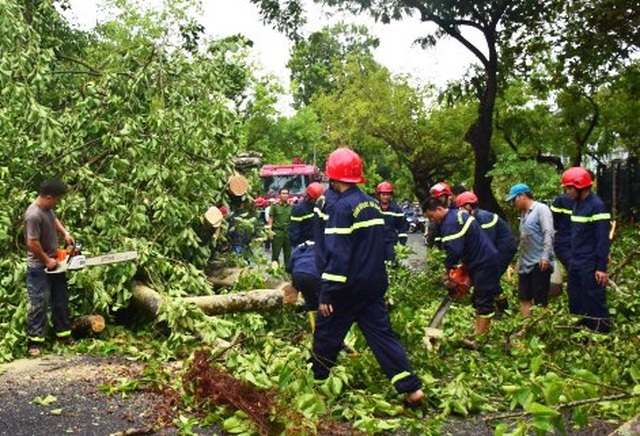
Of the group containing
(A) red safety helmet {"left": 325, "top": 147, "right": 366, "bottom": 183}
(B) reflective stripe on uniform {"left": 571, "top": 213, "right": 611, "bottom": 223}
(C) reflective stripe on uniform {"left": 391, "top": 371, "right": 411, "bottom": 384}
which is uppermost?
(A) red safety helmet {"left": 325, "top": 147, "right": 366, "bottom": 183}

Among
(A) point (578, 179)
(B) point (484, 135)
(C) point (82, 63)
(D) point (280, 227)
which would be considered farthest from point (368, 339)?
(B) point (484, 135)

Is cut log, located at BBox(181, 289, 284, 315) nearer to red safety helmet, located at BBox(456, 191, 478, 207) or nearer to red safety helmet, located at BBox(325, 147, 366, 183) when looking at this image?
red safety helmet, located at BBox(325, 147, 366, 183)

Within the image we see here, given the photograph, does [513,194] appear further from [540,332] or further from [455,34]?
[455,34]

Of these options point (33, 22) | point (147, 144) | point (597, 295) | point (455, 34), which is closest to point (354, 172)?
point (597, 295)

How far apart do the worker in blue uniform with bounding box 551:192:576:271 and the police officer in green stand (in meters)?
6.26

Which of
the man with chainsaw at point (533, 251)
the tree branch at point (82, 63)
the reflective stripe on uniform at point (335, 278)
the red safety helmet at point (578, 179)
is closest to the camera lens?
the reflective stripe on uniform at point (335, 278)

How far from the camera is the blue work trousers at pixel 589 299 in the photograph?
272 inches

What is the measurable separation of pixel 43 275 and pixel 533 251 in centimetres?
480

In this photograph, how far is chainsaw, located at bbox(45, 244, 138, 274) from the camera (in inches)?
277

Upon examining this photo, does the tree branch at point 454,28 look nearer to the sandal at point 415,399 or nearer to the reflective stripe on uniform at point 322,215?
the reflective stripe on uniform at point 322,215

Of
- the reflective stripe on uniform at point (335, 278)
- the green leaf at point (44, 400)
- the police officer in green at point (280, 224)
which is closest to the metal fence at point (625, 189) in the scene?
the police officer in green at point (280, 224)

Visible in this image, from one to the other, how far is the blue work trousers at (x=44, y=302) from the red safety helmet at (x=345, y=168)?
316cm

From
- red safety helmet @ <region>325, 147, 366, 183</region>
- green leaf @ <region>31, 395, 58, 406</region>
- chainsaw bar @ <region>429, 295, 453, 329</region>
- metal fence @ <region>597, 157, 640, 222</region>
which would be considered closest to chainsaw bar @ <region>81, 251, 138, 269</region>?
green leaf @ <region>31, 395, 58, 406</region>

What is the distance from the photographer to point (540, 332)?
6.75 m
